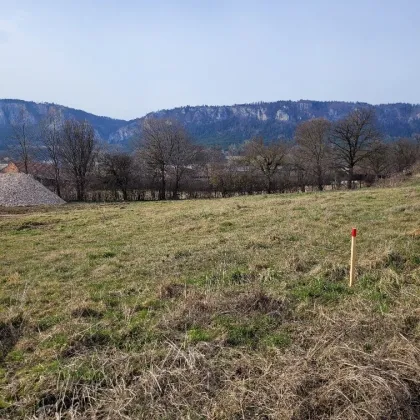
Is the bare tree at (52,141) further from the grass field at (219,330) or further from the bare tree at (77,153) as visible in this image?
the grass field at (219,330)

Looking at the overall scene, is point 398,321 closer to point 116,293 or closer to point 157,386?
point 157,386

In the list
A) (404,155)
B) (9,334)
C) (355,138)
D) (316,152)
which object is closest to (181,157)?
(316,152)

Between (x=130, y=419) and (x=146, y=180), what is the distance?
4526 cm

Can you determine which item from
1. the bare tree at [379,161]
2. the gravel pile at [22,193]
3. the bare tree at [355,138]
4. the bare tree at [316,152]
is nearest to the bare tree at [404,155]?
the bare tree at [379,161]

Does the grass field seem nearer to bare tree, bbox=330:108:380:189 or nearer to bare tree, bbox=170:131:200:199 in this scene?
bare tree, bbox=330:108:380:189

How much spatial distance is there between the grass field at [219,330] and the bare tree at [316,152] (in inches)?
1631

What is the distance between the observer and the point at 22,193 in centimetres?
3684

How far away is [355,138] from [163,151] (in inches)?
899

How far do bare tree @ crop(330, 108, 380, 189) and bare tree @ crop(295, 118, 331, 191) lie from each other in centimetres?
307

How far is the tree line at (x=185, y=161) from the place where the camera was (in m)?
46.9

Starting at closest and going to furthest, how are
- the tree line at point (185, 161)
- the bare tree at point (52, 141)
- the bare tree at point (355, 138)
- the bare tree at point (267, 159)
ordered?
1. the bare tree at point (355, 138)
2. the tree line at point (185, 161)
3. the bare tree at point (52, 141)
4. the bare tree at point (267, 159)

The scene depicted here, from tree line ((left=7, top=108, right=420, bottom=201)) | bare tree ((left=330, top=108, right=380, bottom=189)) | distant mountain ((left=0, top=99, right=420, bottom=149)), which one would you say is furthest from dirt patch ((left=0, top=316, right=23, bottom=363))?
distant mountain ((left=0, top=99, right=420, bottom=149))

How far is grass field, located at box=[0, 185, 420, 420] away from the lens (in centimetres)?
379

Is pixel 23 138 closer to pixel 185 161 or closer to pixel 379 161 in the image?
pixel 185 161
